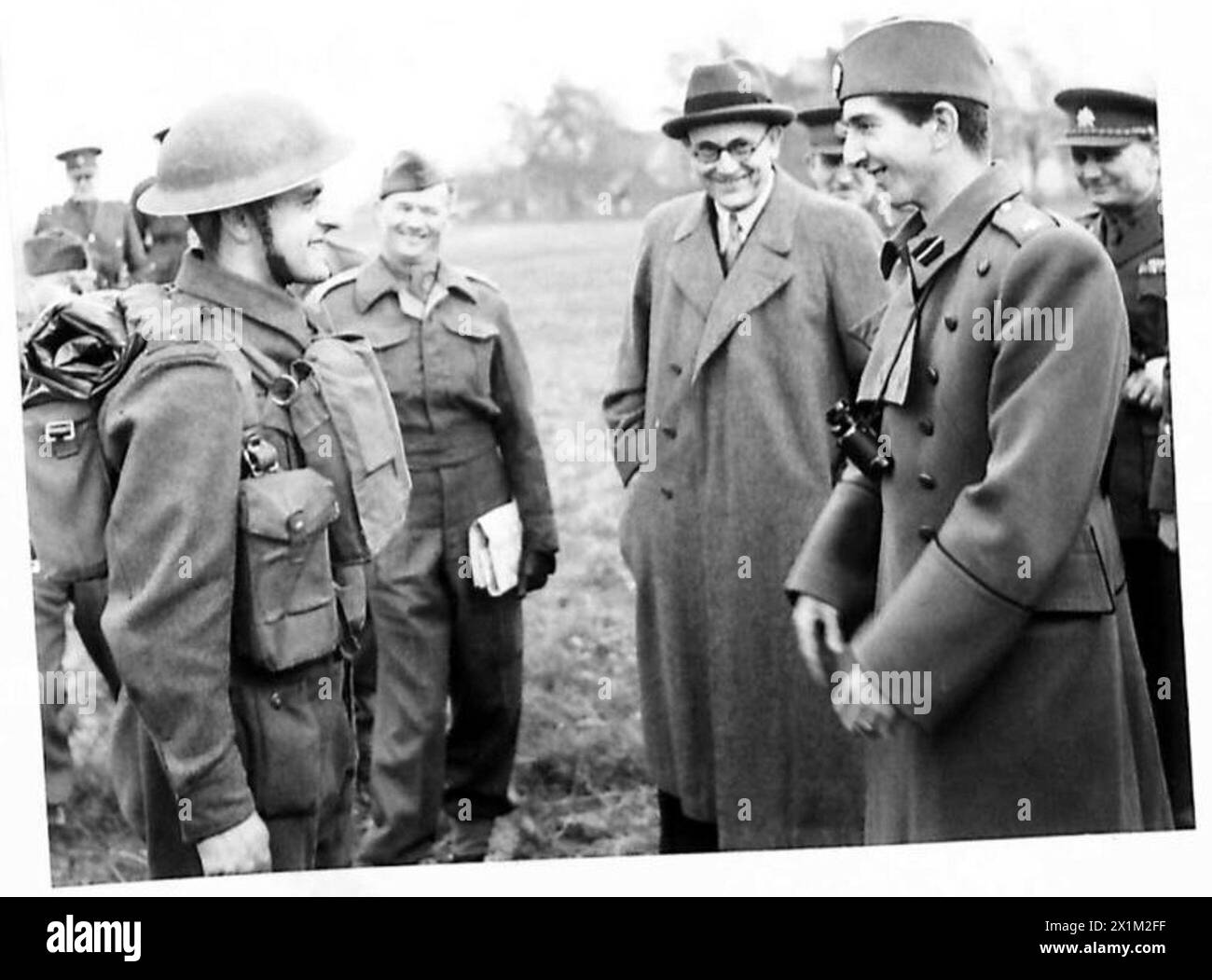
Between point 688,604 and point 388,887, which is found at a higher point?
point 688,604

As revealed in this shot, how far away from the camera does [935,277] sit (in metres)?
3.73

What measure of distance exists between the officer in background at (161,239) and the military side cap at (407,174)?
0.43 m

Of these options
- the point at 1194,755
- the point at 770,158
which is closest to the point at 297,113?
the point at 770,158

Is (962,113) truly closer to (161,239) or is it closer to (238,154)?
(238,154)

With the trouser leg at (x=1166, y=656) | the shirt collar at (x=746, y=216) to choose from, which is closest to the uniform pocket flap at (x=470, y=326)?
A: the shirt collar at (x=746, y=216)

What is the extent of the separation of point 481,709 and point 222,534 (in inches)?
33.7

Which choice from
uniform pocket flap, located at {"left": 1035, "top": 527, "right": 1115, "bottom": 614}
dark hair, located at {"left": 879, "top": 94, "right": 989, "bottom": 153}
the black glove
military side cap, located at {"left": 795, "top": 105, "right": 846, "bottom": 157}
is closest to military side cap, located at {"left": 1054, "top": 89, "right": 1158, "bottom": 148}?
dark hair, located at {"left": 879, "top": 94, "right": 989, "bottom": 153}

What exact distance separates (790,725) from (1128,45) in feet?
5.39

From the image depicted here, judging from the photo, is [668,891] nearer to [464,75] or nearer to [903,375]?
[903,375]

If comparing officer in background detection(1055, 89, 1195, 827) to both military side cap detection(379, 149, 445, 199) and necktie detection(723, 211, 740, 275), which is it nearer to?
necktie detection(723, 211, 740, 275)

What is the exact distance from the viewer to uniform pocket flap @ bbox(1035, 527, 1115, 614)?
3.72 m

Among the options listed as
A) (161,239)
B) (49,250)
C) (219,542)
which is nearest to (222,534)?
(219,542)

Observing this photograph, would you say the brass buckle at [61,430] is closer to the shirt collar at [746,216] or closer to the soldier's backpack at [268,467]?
the soldier's backpack at [268,467]

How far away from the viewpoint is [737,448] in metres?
4.06
